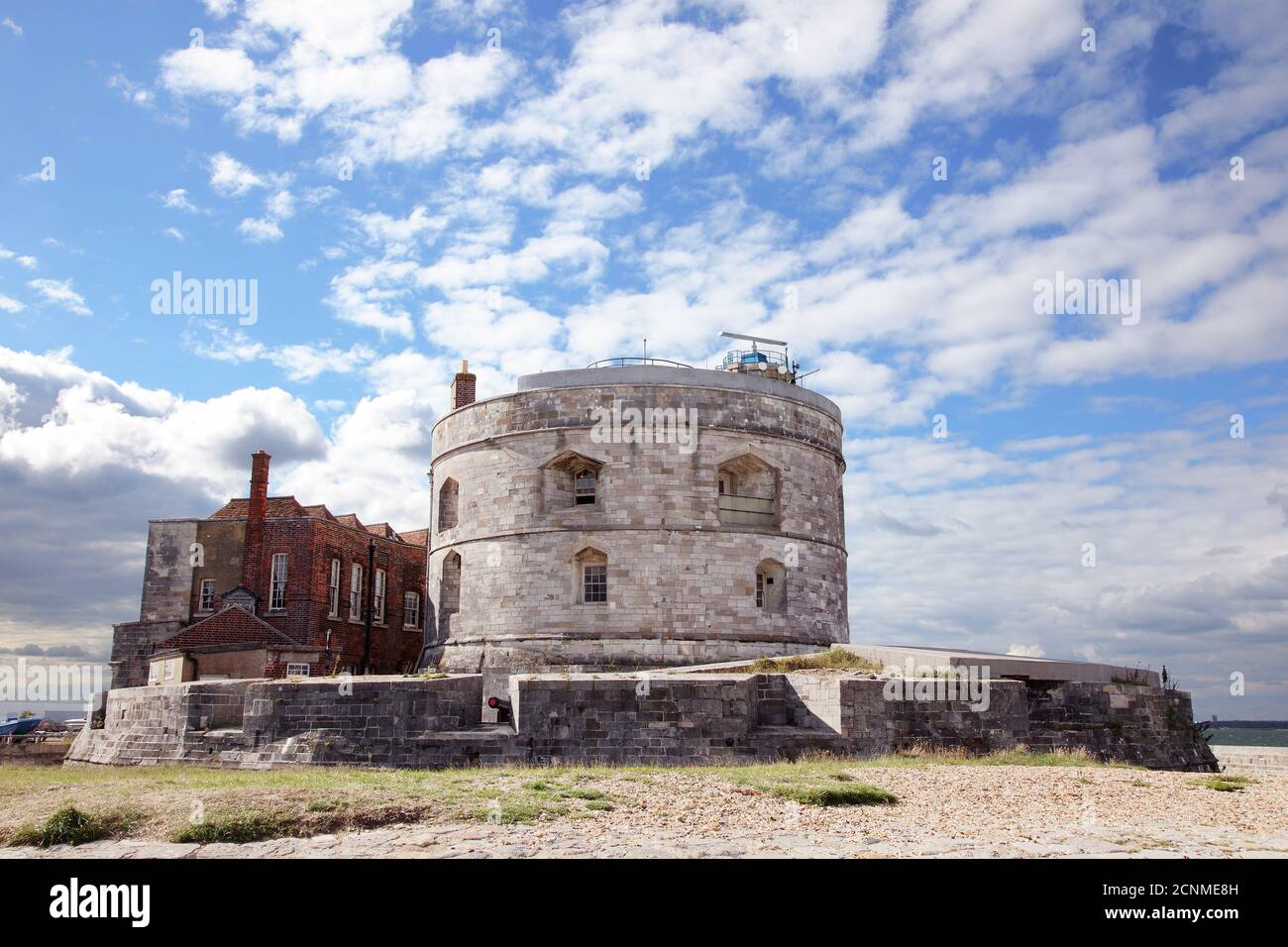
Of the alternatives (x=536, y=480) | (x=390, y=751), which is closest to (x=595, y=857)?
(x=390, y=751)

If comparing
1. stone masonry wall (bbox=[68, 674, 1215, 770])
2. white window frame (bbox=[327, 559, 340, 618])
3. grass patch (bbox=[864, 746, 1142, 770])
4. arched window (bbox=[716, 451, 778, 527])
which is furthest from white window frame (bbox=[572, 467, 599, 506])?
grass patch (bbox=[864, 746, 1142, 770])

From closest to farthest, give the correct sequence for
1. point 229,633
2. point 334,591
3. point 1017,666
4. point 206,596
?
point 1017,666 → point 229,633 → point 206,596 → point 334,591

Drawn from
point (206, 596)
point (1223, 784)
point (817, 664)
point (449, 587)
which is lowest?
point (1223, 784)

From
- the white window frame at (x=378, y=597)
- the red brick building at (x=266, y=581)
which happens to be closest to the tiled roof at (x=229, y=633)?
the red brick building at (x=266, y=581)

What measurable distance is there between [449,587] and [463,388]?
615cm

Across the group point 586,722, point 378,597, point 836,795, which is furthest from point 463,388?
point 836,795

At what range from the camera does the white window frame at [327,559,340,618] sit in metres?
31.8

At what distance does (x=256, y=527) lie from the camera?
3167 cm

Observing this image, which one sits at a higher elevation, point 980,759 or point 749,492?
point 749,492

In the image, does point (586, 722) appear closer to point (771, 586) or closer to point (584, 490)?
point (584, 490)

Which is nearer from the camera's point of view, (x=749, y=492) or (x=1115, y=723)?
(x=1115, y=723)

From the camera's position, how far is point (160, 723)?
774 inches
